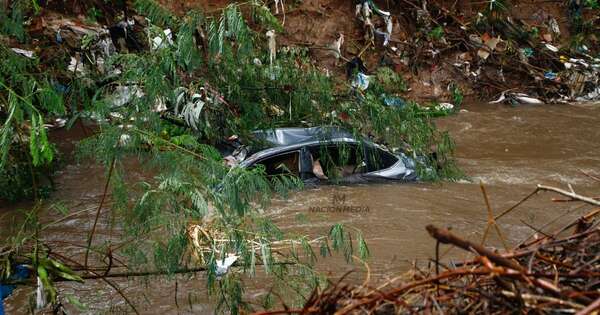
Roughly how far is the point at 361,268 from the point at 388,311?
14.8 ft

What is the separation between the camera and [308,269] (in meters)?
4.25

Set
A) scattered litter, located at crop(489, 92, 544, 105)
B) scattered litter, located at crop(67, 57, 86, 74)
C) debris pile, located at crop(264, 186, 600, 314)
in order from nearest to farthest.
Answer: debris pile, located at crop(264, 186, 600, 314)
scattered litter, located at crop(67, 57, 86, 74)
scattered litter, located at crop(489, 92, 544, 105)

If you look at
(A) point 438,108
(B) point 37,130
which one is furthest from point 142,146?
(A) point 438,108

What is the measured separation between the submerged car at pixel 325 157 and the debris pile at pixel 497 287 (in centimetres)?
421

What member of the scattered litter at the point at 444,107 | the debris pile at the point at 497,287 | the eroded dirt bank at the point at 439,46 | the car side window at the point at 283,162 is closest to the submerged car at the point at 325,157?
the car side window at the point at 283,162

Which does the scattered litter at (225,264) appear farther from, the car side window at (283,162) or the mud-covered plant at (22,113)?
the car side window at (283,162)

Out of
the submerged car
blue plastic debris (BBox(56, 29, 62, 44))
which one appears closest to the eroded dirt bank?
blue plastic debris (BBox(56, 29, 62, 44))

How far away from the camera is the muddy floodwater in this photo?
5.91 m

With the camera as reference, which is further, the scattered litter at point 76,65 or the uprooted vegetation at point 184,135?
the scattered litter at point 76,65

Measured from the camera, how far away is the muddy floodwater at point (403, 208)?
5.91m

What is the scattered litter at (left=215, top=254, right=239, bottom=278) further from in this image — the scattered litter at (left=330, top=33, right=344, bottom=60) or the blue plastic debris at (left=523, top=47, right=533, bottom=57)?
the blue plastic debris at (left=523, top=47, right=533, bottom=57)

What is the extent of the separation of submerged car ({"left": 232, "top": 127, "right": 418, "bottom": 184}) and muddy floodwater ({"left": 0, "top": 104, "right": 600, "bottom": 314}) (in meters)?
0.22

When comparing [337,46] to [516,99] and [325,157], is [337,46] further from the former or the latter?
[325,157]

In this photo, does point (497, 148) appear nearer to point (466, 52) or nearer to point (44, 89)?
point (466, 52)
